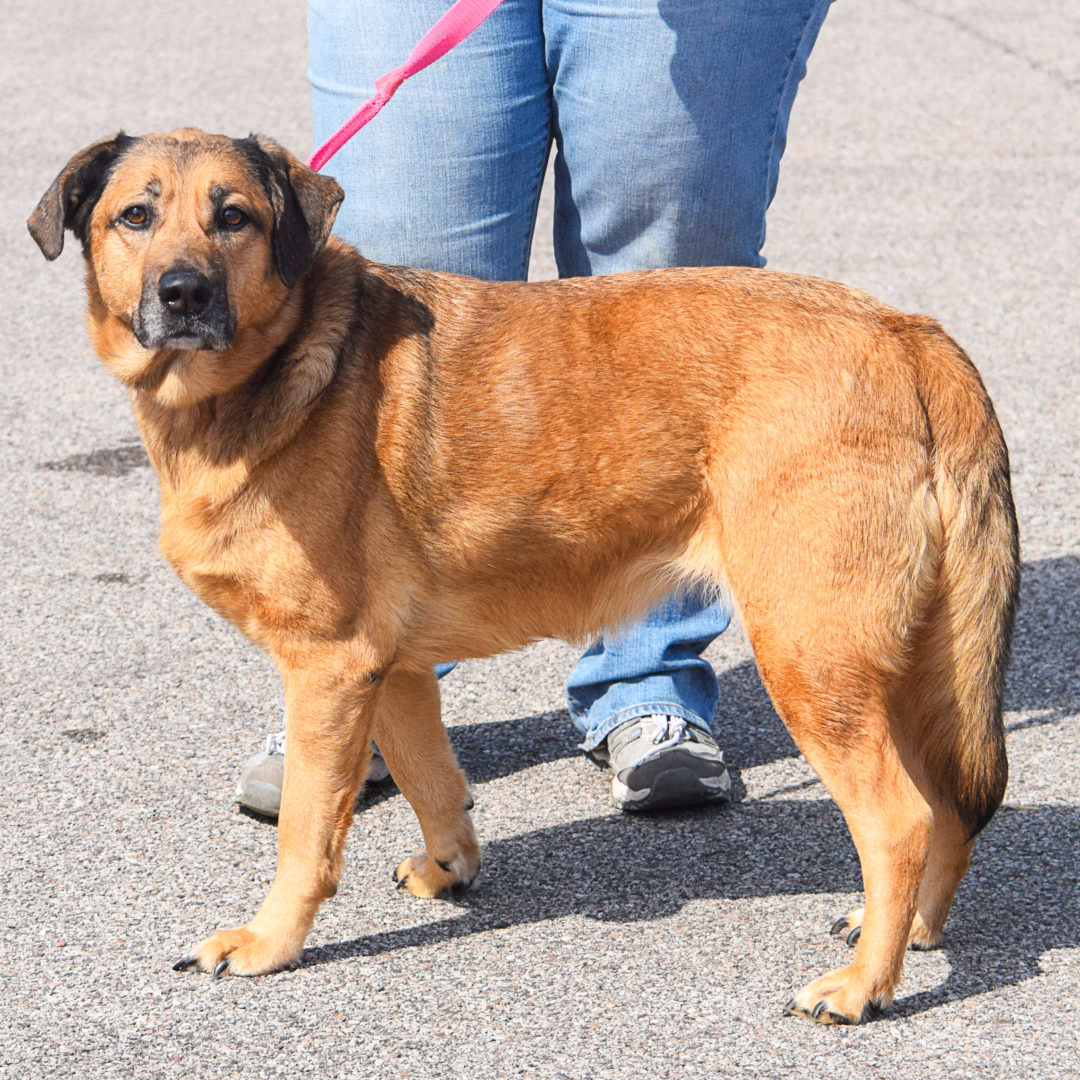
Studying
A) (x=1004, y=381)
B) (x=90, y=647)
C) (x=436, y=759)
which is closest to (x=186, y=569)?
(x=436, y=759)

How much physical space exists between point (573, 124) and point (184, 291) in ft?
3.93

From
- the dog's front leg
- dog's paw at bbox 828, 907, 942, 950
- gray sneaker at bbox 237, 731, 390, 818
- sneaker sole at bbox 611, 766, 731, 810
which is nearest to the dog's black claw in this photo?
dog's paw at bbox 828, 907, 942, 950

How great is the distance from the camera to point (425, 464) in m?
3.09

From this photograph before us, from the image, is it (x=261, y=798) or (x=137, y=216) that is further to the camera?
(x=261, y=798)

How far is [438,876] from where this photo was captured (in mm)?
3412

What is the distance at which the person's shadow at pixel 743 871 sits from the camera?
3191 millimetres

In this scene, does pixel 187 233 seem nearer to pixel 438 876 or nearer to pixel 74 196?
pixel 74 196

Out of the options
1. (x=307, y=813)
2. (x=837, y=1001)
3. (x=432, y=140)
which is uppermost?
(x=432, y=140)

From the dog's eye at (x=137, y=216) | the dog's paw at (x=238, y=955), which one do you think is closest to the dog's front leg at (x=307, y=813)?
the dog's paw at (x=238, y=955)

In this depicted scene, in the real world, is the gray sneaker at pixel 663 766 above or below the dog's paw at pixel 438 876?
above

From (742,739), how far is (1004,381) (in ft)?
10.2

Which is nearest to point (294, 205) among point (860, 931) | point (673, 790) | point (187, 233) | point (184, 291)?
point (187, 233)

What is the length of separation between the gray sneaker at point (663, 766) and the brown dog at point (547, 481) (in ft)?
2.06

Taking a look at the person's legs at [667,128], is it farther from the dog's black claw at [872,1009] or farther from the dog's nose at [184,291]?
the dog's nose at [184,291]
